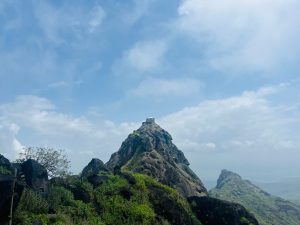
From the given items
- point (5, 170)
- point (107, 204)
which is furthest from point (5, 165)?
point (107, 204)

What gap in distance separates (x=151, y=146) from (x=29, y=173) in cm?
4745

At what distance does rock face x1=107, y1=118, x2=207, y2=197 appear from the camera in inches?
3246

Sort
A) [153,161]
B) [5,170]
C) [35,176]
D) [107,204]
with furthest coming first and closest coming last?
[153,161]
[107,204]
[35,176]
[5,170]

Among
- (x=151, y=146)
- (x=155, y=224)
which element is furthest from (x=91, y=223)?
(x=151, y=146)

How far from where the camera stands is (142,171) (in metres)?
79.7

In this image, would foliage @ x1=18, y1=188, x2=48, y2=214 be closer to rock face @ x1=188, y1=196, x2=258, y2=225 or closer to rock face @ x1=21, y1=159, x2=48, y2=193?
rock face @ x1=21, y1=159, x2=48, y2=193

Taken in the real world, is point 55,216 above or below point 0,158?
below

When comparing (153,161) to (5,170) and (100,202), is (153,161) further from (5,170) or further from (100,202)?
(5,170)

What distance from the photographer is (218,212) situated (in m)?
63.0

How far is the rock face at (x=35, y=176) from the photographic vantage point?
49.8 metres

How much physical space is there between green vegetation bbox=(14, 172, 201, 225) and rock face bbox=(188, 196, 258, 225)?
273 centimetres

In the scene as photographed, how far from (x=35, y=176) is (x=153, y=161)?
124 ft

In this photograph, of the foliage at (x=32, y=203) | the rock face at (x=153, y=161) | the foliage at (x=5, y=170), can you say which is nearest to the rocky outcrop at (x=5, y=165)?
the foliage at (x=5, y=170)

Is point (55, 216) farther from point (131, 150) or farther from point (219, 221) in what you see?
point (131, 150)
